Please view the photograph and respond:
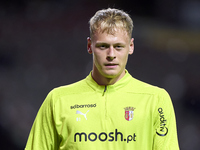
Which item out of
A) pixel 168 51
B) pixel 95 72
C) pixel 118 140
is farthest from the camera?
pixel 168 51

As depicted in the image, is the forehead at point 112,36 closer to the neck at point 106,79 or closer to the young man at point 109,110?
the young man at point 109,110

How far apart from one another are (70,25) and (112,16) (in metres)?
2.27

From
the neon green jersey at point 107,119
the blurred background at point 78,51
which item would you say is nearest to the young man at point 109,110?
the neon green jersey at point 107,119

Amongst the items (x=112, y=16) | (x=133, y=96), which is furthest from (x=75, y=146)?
(x=112, y=16)

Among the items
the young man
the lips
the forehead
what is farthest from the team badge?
the forehead

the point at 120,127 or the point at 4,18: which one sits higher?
the point at 4,18

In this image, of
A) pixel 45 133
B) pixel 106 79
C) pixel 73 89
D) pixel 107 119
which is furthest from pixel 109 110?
pixel 45 133

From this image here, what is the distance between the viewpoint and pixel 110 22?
267 centimetres

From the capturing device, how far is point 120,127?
→ 2.60m

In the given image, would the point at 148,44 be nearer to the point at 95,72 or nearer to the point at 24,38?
the point at 24,38

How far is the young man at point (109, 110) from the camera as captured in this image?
8.49 ft

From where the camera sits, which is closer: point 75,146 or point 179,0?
point 75,146

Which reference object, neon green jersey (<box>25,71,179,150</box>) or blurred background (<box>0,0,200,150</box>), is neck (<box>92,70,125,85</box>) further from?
blurred background (<box>0,0,200,150</box>)

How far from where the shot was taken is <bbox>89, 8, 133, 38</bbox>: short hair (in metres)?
2.65
